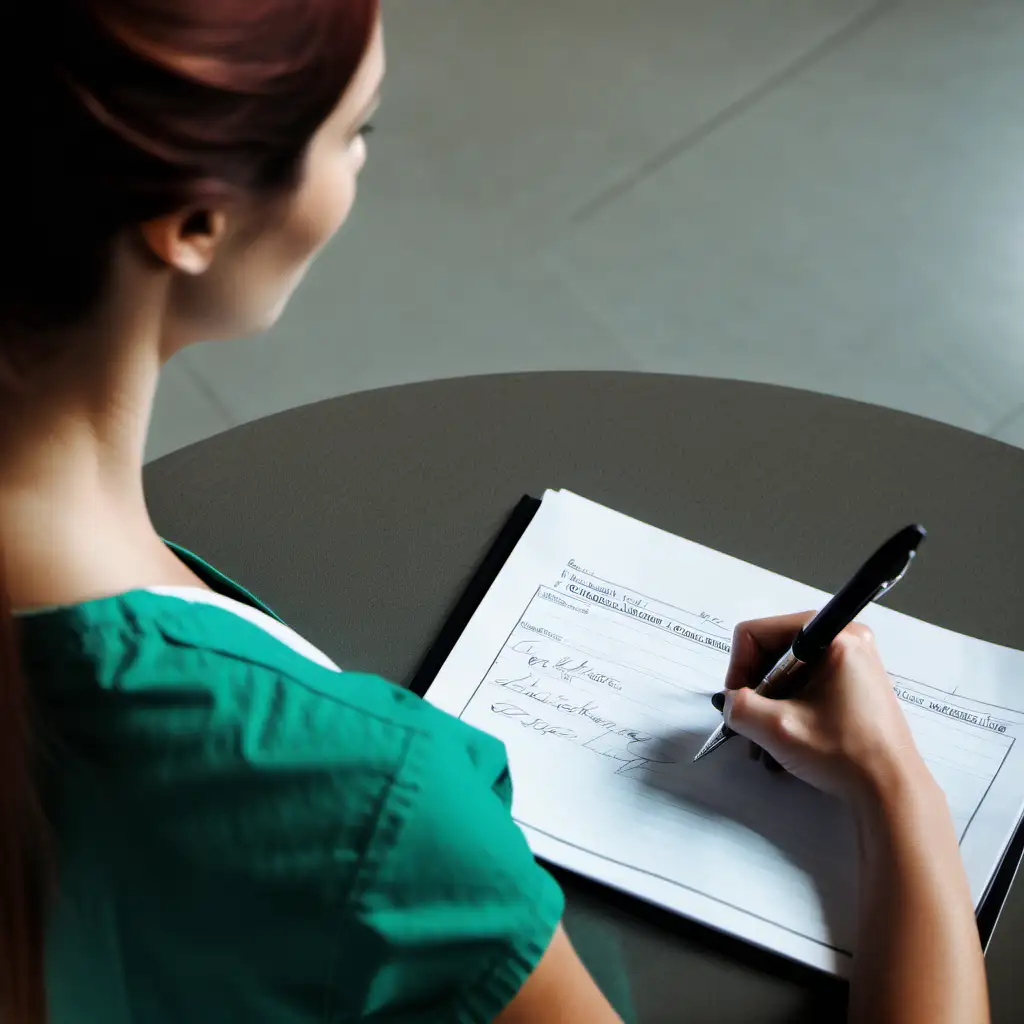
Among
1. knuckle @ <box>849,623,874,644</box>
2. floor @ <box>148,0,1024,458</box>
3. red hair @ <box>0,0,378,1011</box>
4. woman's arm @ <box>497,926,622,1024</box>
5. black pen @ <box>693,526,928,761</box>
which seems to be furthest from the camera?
floor @ <box>148,0,1024,458</box>

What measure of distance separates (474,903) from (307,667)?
0.41 ft

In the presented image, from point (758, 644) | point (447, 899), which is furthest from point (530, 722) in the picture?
point (447, 899)

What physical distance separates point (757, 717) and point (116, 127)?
481 millimetres

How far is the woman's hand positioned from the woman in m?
0.21

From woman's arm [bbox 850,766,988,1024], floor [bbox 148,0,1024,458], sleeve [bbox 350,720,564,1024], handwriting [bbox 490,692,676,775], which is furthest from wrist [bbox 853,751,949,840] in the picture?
floor [bbox 148,0,1024,458]

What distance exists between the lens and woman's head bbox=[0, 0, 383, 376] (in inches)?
16.6

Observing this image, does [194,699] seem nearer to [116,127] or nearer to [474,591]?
[116,127]

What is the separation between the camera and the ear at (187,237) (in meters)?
0.47

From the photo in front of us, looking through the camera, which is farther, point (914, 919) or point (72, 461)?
point (914, 919)

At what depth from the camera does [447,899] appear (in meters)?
0.51

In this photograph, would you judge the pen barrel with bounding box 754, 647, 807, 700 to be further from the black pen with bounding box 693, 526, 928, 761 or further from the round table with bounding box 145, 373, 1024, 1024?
the round table with bounding box 145, 373, 1024, 1024

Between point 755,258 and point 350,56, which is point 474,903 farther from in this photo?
point 755,258

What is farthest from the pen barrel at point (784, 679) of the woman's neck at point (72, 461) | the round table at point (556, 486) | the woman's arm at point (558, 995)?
the woman's neck at point (72, 461)

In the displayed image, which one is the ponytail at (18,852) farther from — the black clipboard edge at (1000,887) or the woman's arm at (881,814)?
the black clipboard edge at (1000,887)
